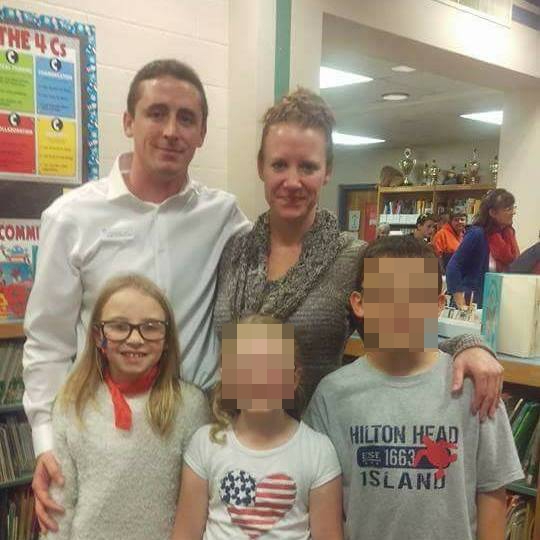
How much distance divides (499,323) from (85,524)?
1453mm

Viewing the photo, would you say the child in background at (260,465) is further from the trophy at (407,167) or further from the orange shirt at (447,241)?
the trophy at (407,167)

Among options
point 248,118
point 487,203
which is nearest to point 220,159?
point 248,118

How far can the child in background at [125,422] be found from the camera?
4.19 ft

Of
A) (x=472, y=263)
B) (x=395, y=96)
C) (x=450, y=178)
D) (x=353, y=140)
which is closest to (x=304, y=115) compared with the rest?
(x=472, y=263)

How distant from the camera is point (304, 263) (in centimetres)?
142

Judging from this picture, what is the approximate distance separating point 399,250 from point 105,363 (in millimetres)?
691

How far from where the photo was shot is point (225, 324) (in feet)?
4.58

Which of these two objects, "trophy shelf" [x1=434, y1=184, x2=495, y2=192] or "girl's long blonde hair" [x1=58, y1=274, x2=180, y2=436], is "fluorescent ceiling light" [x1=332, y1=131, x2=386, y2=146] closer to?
"trophy shelf" [x1=434, y1=184, x2=495, y2=192]

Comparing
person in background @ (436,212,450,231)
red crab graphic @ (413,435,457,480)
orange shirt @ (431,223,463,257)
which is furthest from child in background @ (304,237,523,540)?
person in background @ (436,212,450,231)

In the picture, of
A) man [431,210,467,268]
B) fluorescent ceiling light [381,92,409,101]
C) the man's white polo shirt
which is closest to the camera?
the man's white polo shirt

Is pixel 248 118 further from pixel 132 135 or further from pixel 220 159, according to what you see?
pixel 132 135

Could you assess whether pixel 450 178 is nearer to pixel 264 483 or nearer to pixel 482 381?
pixel 482 381

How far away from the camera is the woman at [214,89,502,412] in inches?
54.7

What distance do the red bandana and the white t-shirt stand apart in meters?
0.18
